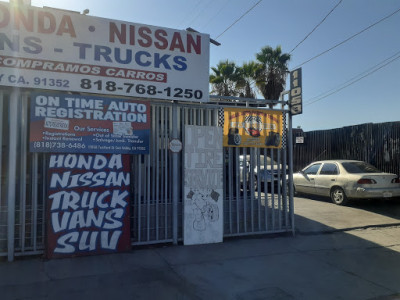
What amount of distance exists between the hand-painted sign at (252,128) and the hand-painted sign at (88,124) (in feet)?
5.66

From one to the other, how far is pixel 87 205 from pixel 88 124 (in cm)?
136

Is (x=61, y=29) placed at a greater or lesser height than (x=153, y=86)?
greater

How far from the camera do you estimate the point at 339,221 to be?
9.08 metres

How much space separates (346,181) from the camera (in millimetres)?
10852

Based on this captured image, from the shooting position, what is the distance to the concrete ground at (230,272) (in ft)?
14.9

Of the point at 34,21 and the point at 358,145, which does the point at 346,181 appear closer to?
the point at 358,145

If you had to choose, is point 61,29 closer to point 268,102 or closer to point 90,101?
point 90,101

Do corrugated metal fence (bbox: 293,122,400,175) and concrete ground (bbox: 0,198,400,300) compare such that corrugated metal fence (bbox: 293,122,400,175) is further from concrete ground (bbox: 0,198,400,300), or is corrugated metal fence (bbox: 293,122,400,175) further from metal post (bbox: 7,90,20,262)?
metal post (bbox: 7,90,20,262)

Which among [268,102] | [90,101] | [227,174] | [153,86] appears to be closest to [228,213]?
[227,174]

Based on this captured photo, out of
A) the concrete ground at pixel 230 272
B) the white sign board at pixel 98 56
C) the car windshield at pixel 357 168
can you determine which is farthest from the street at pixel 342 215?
the white sign board at pixel 98 56

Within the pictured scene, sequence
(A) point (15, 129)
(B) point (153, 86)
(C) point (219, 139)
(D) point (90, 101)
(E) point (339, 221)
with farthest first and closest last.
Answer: (E) point (339, 221), (C) point (219, 139), (B) point (153, 86), (D) point (90, 101), (A) point (15, 129)

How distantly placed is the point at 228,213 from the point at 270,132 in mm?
1929

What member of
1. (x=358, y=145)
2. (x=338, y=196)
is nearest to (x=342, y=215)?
(x=338, y=196)

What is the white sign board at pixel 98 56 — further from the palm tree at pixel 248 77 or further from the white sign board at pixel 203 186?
the palm tree at pixel 248 77
